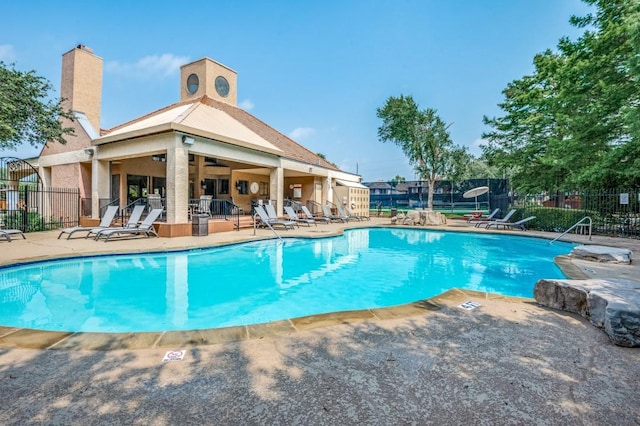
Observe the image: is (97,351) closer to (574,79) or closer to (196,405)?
(196,405)

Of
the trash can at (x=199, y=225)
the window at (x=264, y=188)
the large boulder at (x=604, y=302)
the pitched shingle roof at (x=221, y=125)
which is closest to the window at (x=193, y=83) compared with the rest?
the pitched shingle roof at (x=221, y=125)

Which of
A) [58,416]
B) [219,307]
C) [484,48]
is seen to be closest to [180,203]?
[219,307]

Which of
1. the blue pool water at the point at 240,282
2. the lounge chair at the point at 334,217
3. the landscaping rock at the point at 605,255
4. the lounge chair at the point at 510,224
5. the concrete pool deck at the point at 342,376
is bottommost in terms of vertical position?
the blue pool water at the point at 240,282

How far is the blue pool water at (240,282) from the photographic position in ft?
16.1

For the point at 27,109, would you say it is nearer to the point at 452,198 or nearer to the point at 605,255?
the point at 605,255

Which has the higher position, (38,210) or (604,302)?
(38,210)

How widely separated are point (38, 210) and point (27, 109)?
5737 millimetres

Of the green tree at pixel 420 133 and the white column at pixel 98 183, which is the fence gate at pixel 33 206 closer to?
the white column at pixel 98 183

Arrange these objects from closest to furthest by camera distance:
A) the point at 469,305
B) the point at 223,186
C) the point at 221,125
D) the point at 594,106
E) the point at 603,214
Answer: the point at 469,305
the point at 594,106
the point at 603,214
the point at 221,125
the point at 223,186

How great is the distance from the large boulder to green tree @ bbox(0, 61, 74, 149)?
16.4 metres

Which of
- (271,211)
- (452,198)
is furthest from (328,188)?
(452,198)

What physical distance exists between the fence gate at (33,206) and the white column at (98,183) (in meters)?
1.49

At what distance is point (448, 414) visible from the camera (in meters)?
1.83

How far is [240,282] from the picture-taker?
271 inches
